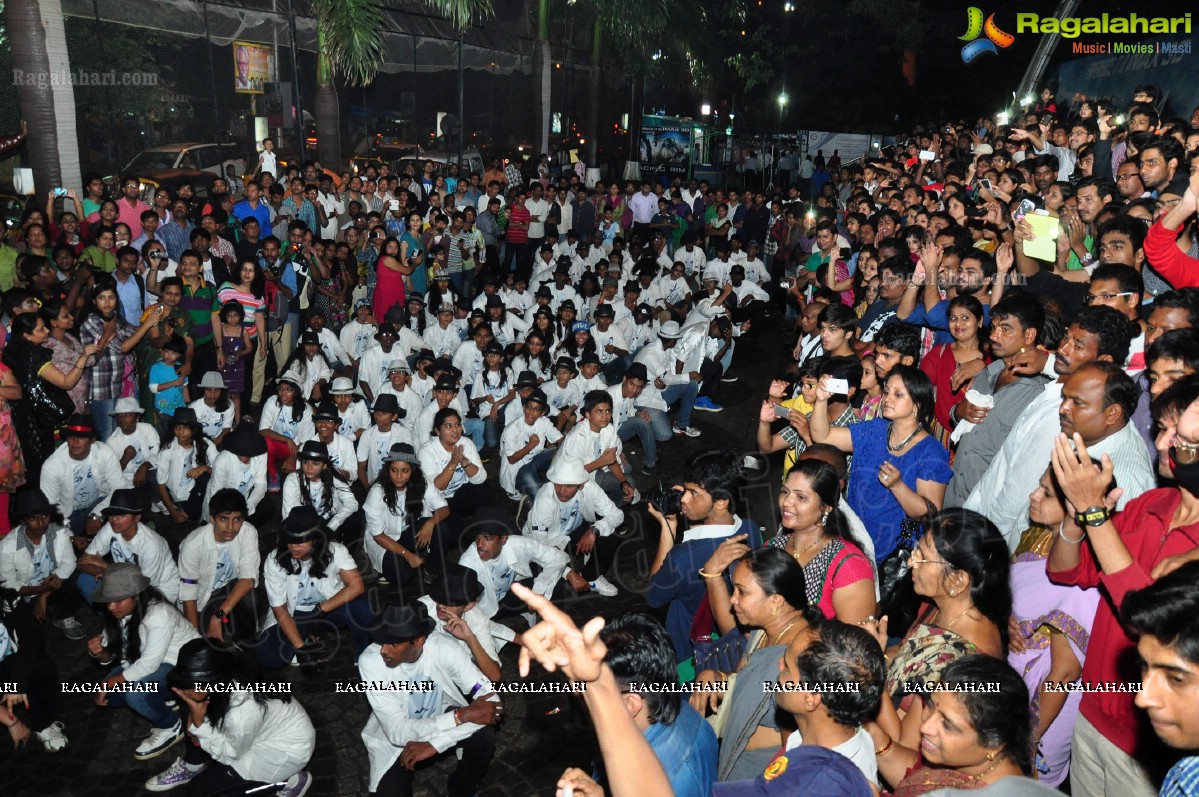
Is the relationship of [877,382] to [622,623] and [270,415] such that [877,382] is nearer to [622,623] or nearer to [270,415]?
[622,623]

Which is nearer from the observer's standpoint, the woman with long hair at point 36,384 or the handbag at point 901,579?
the handbag at point 901,579

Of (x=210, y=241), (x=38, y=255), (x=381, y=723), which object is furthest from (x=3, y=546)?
(x=210, y=241)

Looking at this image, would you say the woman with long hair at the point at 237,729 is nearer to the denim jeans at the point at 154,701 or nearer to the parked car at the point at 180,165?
the denim jeans at the point at 154,701

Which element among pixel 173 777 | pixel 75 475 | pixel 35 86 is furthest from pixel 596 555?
pixel 35 86

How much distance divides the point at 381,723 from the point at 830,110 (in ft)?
106

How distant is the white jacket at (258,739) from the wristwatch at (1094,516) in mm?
4007

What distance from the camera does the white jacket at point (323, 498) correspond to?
739cm

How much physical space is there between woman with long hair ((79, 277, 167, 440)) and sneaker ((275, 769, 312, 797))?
4802 millimetres

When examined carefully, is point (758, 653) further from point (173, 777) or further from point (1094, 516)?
point (173, 777)

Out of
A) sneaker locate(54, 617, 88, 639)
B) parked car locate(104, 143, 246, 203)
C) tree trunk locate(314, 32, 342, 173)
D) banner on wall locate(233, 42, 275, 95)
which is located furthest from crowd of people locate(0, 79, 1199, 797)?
banner on wall locate(233, 42, 275, 95)

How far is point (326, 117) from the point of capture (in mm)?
17203

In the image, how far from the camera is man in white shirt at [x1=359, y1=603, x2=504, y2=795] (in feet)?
16.0

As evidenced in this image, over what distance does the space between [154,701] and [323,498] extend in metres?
2.22

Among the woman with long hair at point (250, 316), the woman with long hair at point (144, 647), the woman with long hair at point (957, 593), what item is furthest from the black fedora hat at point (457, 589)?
the woman with long hair at point (250, 316)
